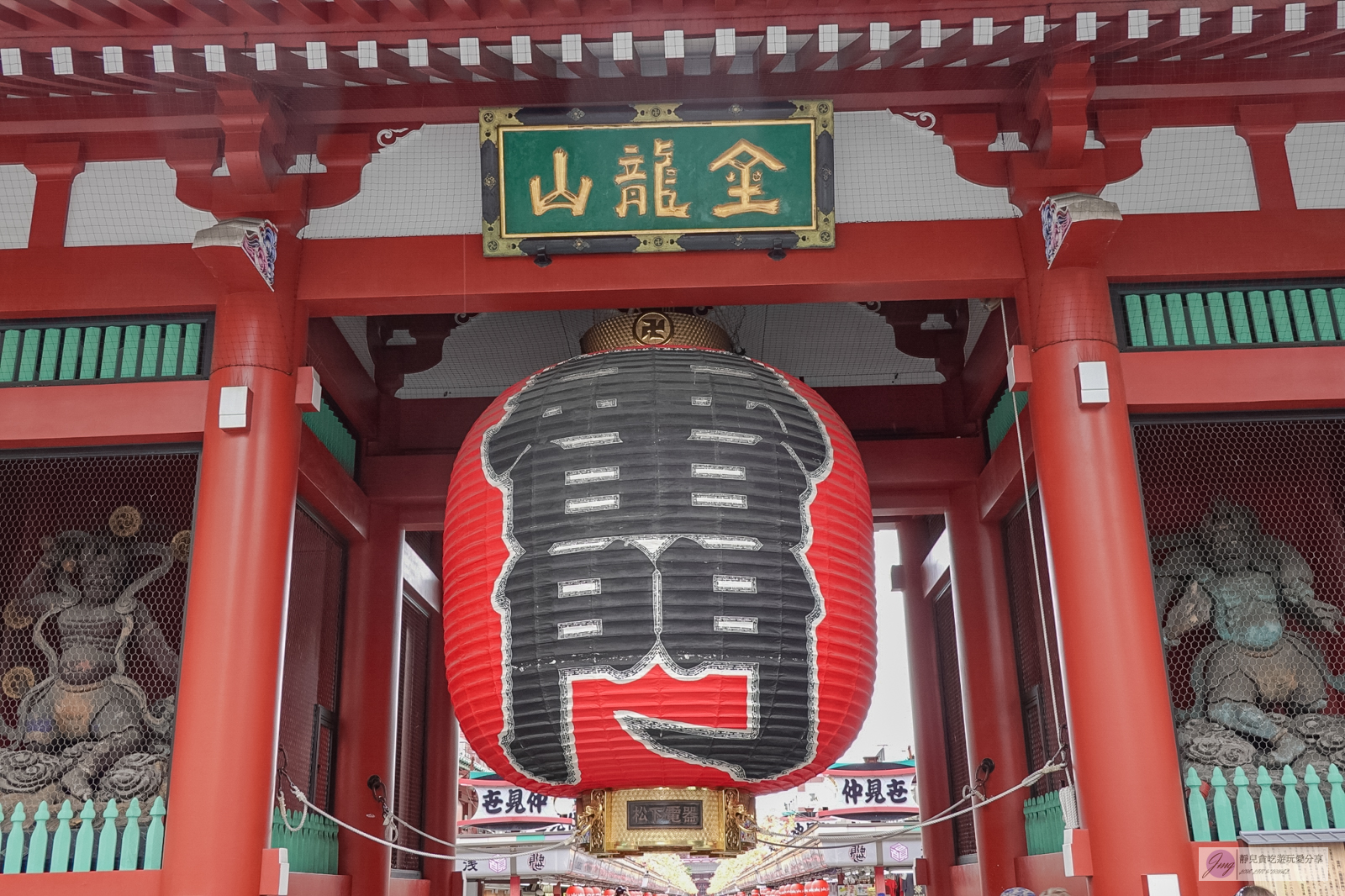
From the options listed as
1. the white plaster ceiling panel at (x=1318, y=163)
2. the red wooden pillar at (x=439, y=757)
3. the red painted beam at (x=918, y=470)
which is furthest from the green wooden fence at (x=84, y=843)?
the white plaster ceiling panel at (x=1318, y=163)

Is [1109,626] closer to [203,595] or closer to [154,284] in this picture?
[203,595]

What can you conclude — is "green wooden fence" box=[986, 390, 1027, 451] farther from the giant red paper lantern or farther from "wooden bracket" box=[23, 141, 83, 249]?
"wooden bracket" box=[23, 141, 83, 249]

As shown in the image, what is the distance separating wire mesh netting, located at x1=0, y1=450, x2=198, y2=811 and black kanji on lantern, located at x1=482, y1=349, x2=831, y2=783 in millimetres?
1870

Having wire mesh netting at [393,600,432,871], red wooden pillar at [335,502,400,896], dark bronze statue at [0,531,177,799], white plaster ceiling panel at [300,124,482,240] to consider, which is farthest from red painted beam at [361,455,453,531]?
white plaster ceiling panel at [300,124,482,240]

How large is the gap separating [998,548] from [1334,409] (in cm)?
234

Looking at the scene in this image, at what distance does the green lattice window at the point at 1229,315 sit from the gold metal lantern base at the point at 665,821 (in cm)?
268

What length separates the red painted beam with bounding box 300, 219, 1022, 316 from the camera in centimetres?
515

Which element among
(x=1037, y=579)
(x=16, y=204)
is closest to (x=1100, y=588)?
(x=1037, y=579)

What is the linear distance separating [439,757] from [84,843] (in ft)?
12.6

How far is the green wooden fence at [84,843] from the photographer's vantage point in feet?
14.9

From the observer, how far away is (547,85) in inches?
203

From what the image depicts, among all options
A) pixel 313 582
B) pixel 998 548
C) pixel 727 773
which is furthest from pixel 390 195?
pixel 998 548

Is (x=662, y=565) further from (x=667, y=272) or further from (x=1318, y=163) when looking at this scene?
(x=1318, y=163)

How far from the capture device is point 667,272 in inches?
203
